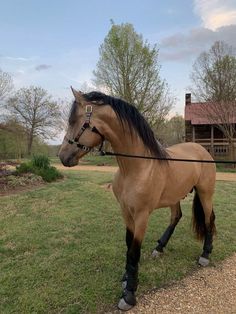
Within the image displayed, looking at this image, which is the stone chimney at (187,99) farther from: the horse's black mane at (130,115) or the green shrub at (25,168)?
the horse's black mane at (130,115)

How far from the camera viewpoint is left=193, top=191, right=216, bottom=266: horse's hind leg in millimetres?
4266

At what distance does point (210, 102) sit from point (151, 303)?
2002 cm

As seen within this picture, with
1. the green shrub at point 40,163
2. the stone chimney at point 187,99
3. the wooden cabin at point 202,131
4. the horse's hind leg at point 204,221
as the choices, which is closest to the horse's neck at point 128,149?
the horse's hind leg at point 204,221

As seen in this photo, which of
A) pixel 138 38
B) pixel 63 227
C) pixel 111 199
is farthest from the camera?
pixel 138 38

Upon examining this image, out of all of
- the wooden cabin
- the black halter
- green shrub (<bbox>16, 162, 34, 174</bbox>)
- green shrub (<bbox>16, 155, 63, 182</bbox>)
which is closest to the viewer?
the black halter

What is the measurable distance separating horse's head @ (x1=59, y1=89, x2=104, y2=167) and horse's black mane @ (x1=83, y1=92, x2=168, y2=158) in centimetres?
10

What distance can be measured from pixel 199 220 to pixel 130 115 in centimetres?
226

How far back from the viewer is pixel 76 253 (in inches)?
172

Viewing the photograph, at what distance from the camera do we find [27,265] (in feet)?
13.0

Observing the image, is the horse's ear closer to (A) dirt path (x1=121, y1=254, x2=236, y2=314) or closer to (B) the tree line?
(A) dirt path (x1=121, y1=254, x2=236, y2=314)

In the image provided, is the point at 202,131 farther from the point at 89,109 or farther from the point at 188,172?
the point at 89,109

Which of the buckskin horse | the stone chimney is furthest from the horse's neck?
the stone chimney

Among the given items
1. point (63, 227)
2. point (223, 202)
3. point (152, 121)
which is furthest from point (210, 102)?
point (63, 227)

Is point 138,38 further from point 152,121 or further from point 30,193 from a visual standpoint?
point 30,193
